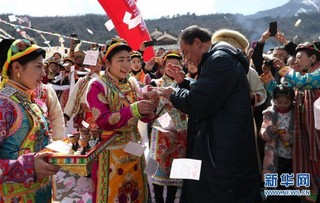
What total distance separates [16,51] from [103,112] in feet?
2.68

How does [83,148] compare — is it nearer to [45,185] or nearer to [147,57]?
[45,185]

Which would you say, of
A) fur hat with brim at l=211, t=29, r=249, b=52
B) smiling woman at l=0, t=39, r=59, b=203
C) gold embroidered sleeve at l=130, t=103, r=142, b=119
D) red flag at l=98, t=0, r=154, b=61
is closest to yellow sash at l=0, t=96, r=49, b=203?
smiling woman at l=0, t=39, r=59, b=203

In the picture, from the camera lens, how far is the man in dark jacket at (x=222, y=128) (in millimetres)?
2465

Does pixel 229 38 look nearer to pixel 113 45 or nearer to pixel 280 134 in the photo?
pixel 113 45

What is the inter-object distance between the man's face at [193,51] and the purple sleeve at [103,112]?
0.60m

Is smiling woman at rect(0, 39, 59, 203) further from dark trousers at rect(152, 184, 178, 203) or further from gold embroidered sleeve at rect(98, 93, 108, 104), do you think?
dark trousers at rect(152, 184, 178, 203)

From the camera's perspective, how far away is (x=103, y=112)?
2.98 metres

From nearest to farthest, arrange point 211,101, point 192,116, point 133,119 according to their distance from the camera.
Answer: point 211,101
point 192,116
point 133,119

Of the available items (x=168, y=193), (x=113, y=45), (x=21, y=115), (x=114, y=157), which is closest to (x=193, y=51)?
(x=113, y=45)

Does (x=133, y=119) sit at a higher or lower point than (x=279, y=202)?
higher

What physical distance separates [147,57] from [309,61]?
13.8 feet

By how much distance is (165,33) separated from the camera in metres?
33.6

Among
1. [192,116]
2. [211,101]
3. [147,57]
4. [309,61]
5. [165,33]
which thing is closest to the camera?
[211,101]

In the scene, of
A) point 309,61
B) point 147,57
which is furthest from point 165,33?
point 309,61
